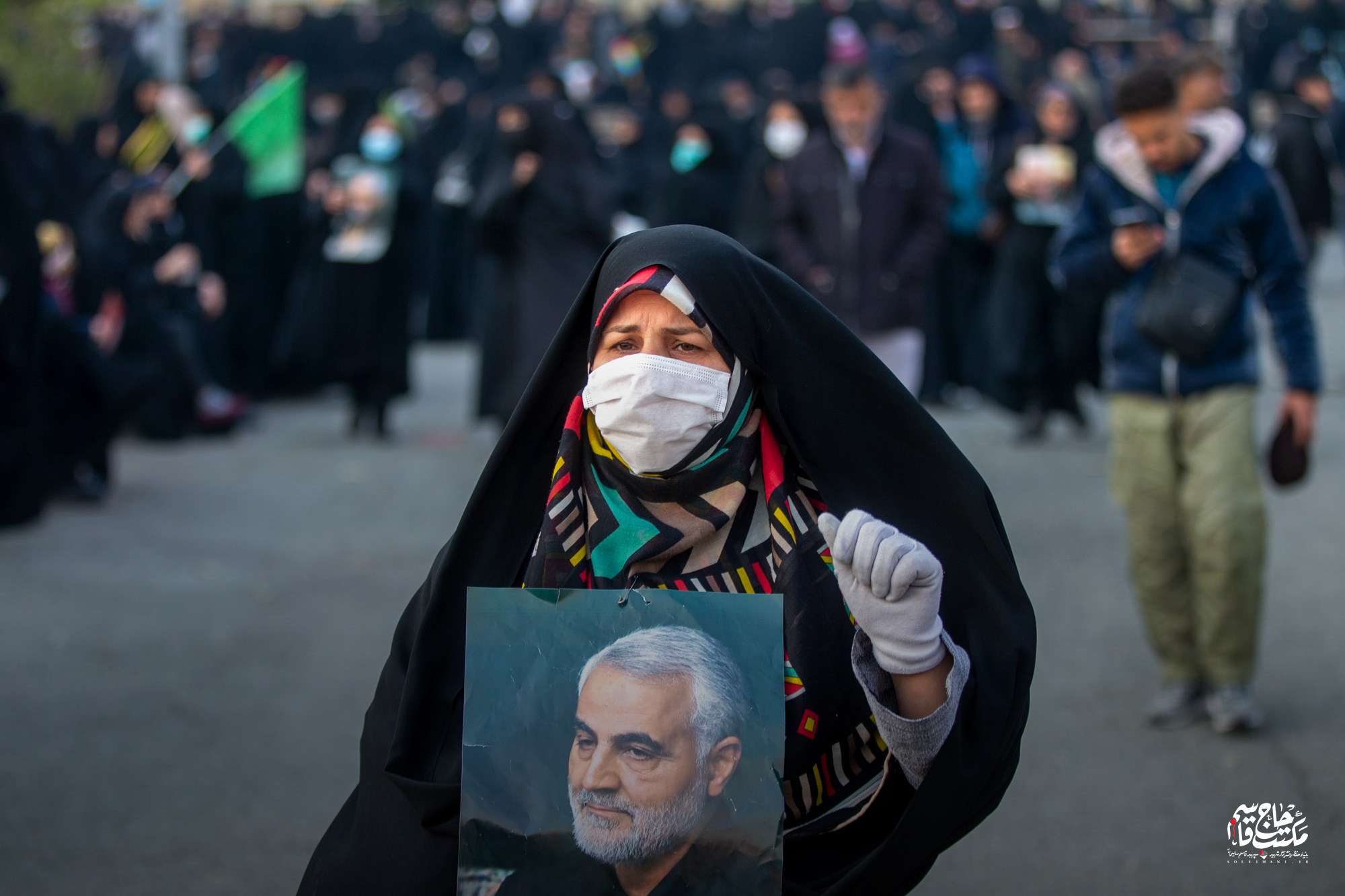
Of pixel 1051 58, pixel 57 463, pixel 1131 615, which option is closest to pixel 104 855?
pixel 1131 615

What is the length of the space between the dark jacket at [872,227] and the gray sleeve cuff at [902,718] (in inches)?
203

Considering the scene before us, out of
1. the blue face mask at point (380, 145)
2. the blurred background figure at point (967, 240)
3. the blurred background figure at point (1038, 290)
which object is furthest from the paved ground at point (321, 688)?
the blue face mask at point (380, 145)

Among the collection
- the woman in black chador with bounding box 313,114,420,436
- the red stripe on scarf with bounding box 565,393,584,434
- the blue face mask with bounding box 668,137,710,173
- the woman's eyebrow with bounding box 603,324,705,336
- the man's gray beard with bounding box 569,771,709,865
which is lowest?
the woman in black chador with bounding box 313,114,420,436

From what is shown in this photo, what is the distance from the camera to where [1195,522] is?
14.7 ft

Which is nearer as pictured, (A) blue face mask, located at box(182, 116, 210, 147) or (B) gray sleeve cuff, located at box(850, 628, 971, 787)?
(B) gray sleeve cuff, located at box(850, 628, 971, 787)

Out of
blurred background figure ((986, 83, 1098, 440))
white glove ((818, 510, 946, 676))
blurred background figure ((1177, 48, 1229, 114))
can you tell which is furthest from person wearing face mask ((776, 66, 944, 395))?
white glove ((818, 510, 946, 676))

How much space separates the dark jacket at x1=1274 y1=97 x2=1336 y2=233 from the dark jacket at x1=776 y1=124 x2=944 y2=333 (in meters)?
5.10

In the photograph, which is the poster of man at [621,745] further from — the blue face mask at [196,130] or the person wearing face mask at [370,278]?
the blue face mask at [196,130]

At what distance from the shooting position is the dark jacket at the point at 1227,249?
439cm

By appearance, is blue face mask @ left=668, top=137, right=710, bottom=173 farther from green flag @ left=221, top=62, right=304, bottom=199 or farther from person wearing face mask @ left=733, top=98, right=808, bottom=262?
green flag @ left=221, top=62, right=304, bottom=199

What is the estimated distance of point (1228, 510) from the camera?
14.4ft

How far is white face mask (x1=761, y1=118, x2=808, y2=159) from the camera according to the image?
31.2 feet

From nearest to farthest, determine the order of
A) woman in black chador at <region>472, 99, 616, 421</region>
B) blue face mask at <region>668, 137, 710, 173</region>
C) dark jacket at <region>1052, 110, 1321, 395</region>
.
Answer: dark jacket at <region>1052, 110, 1321, 395</region>, woman in black chador at <region>472, 99, 616, 421</region>, blue face mask at <region>668, 137, 710, 173</region>

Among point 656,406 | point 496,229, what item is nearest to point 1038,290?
point 496,229
